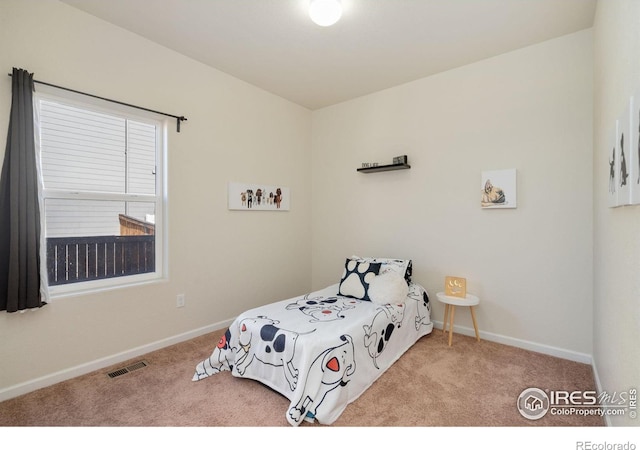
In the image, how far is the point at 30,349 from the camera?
2.20 metres

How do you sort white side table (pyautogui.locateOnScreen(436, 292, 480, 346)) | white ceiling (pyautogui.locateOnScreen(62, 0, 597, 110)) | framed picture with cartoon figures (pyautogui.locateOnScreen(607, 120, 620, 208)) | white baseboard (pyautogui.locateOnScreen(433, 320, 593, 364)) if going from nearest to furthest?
framed picture with cartoon figures (pyautogui.locateOnScreen(607, 120, 620, 208)), white ceiling (pyautogui.locateOnScreen(62, 0, 597, 110)), white baseboard (pyautogui.locateOnScreen(433, 320, 593, 364)), white side table (pyautogui.locateOnScreen(436, 292, 480, 346))

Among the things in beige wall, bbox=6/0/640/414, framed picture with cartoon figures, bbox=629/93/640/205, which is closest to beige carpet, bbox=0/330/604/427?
beige wall, bbox=6/0/640/414

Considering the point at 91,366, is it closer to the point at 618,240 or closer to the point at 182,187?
the point at 182,187

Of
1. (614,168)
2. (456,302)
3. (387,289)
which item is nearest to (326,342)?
(387,289)

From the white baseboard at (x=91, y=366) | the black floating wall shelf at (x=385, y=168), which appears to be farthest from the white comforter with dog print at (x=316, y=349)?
the black floating wall shelf at (x=385, y=168)

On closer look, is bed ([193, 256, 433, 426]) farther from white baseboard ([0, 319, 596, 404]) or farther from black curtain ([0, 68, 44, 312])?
black curtain ([0, 68, 44, 312])

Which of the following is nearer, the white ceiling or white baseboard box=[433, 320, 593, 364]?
the white ceiling

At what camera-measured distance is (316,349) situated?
6.43 feet

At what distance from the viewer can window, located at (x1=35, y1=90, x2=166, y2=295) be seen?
2.36 metres

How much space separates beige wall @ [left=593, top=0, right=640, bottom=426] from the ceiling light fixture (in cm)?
155

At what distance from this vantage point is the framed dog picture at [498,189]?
2914mm

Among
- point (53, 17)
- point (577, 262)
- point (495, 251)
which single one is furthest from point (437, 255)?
point (53, 17)

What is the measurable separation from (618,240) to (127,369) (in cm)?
334

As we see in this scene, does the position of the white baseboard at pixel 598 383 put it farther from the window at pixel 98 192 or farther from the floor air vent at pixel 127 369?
the window at pixel 98 192
